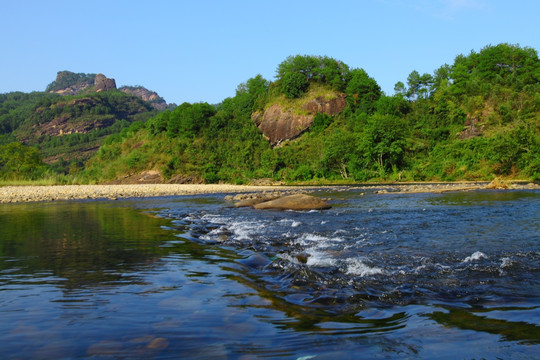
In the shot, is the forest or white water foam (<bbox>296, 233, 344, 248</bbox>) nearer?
white water foam (<bbox>296, 233, 344, 248</bbox>)

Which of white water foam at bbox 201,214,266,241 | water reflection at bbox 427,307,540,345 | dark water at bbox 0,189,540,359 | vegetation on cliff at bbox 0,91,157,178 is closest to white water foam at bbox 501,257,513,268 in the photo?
dark water at bbox 0,189,540,359

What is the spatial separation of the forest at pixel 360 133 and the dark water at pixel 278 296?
106ft

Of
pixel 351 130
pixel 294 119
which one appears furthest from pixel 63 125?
pixel 351 130

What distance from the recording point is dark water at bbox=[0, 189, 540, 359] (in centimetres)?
336

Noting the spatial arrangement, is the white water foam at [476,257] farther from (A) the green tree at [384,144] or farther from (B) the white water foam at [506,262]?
(A) the green tree at [384,144]

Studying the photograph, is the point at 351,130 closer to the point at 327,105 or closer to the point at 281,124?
the point at 327,105

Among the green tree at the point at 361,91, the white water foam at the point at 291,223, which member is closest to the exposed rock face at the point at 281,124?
the green tree at the point at 361,91

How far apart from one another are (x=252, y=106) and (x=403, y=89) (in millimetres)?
32088

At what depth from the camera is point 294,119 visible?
73062 mm

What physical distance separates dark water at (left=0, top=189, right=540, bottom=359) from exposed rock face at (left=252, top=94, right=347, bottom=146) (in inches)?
2482

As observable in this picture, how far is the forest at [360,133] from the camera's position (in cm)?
4253

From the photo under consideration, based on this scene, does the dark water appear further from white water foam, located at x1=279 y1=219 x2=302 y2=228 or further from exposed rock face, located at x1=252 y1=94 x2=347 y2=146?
exposed rock face, located at x1=252 y1=94 x2=347 y2=146

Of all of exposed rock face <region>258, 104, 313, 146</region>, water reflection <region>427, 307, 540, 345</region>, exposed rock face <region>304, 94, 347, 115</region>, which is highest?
exposed rock face <region>304, 94, 347, 115</region>

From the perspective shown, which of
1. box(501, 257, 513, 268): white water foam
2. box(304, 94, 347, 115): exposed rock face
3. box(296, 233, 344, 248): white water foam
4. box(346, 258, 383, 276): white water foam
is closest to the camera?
box(346, 258, 383, 276): white water foam
